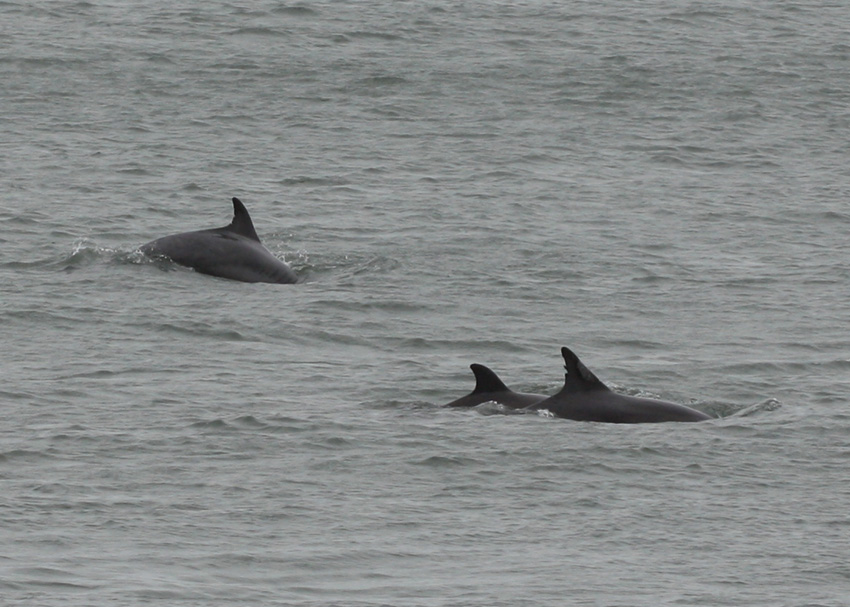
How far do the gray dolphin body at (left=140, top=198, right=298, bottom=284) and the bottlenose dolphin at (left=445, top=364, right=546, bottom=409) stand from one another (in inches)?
247

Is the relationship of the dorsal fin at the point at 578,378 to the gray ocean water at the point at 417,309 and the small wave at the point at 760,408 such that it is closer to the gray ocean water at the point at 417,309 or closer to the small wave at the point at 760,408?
the gray ocean water at the point at 417,309

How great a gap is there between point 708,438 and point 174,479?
4.89 meters

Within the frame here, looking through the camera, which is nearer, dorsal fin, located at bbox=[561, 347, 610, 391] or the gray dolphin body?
dorsal fin, located at bbox=[561, 347, 610, 391]

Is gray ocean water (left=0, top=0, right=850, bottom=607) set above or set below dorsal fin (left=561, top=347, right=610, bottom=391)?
below

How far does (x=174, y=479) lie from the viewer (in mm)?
15617

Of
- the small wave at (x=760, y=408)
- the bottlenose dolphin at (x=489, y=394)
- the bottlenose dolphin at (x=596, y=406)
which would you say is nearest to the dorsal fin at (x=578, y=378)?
the bottlenose dolphin at (x=596, y=406)

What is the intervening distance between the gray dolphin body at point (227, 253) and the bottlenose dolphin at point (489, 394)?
20.6ft

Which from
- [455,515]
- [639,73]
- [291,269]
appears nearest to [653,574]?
[455,515]

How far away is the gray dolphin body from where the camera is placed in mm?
24297

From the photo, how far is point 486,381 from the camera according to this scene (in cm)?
1842

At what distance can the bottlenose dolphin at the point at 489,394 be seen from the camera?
1839cm

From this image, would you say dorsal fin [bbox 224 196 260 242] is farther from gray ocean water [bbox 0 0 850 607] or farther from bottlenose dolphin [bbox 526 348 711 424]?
bottlenose dolphin [bbox 526 348 711 424]

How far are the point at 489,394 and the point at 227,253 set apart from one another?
687 centimetres

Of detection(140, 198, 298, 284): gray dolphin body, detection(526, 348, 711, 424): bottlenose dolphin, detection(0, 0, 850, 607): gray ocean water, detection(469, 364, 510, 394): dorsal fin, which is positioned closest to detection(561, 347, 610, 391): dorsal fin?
detection(526, 348, 711, 424): bottlenose dolphin
